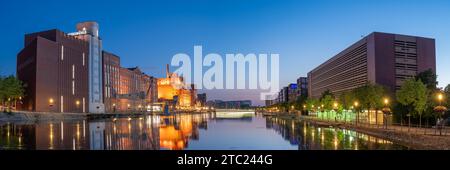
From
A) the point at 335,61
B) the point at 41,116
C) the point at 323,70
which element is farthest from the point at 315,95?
the point at 41,116

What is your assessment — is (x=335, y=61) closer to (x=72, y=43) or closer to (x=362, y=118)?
(x=362, y=118)

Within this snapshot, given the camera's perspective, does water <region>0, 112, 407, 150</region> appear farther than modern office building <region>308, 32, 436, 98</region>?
No

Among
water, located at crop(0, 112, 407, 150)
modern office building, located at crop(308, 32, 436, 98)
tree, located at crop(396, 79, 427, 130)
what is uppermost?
modern office building, located at crop(308, 32, 436, 98)

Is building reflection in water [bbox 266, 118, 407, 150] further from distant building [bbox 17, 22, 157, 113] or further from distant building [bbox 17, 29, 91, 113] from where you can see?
distant building [bbox 17, 22, 157, 113]

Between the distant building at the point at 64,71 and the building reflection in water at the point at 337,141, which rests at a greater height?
the distant building at the point at 64,71

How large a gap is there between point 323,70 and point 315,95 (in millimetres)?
24986

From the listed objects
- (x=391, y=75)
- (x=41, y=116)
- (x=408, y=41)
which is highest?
(x=408, y=41)

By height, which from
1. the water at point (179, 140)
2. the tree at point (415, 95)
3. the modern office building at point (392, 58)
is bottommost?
the water at point (179, 140)

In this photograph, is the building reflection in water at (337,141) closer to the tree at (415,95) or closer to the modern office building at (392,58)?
the tree at (415,95)

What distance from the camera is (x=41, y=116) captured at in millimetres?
104875

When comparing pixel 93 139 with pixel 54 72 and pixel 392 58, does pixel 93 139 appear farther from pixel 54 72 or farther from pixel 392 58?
pixel 54 72

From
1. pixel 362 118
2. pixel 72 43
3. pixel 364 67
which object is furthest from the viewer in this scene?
pixel 72 43

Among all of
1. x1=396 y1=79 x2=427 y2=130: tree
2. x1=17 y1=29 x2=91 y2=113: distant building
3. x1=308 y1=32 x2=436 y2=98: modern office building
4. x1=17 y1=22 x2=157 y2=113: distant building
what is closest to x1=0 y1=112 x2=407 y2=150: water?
x1=396 y1=79 x2=427 y2=130: tree

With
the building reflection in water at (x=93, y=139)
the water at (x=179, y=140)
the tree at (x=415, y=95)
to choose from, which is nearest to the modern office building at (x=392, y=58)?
the tree at (x=415, y=95)
